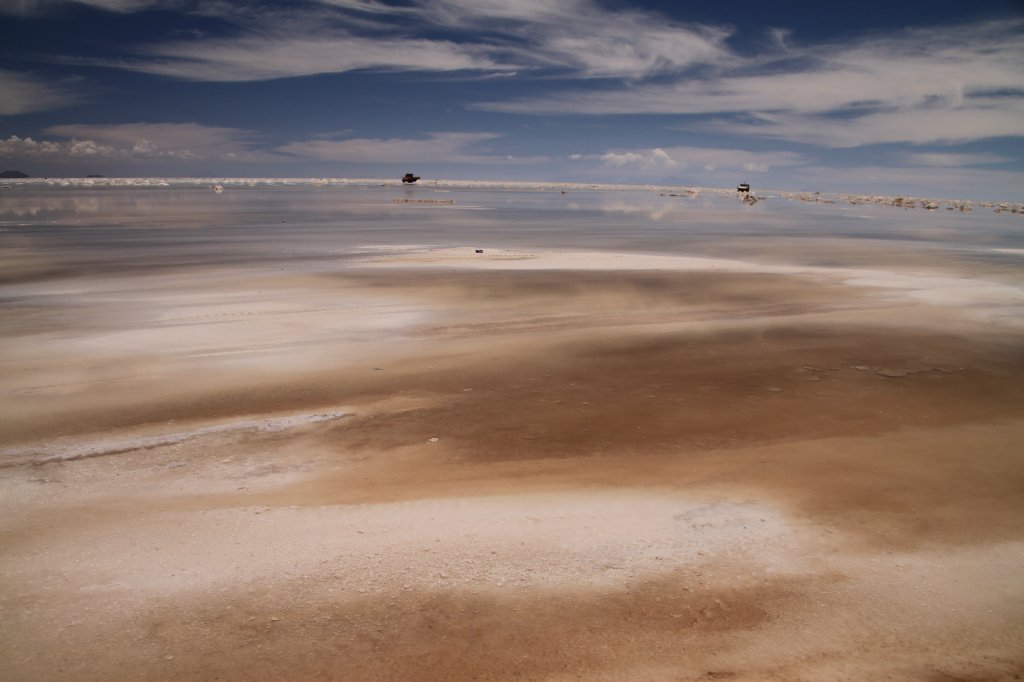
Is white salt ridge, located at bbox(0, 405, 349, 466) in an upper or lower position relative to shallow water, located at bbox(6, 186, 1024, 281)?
lower

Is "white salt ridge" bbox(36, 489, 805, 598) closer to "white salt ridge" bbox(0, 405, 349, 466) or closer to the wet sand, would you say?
the wet sand

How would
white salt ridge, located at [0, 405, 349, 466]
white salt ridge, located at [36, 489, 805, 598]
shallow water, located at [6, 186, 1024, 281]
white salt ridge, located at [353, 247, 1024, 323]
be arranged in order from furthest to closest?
shallow water, located at [6, 186, 1024, 281] → white salt ridge, located at [353, 247, 1024, 323] → white salt ridge, located at [0, 405, 349, 466] → white salt ridge, located at [36, 489, 805, 598]

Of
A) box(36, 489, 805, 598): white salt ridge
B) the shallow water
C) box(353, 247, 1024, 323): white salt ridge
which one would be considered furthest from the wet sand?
the shallow water

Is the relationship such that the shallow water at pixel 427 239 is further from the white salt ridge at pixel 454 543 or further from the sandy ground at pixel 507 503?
the white salt ridge at pixel 454 543

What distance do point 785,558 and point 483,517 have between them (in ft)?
7.96

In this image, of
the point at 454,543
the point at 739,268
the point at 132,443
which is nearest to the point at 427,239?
the point at 739,268

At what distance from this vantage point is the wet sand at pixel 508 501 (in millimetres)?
4105

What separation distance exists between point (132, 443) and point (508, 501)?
4.24 meters

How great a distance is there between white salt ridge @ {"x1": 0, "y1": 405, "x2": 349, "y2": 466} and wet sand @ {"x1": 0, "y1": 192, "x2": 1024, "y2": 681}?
1.8 inches

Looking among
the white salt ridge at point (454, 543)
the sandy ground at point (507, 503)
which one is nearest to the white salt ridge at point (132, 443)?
the sandy ground at point (507, 503)

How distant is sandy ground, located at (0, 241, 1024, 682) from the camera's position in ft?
13.5

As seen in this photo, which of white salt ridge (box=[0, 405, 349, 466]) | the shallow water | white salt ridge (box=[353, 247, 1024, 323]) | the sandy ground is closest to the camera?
the sandy ground

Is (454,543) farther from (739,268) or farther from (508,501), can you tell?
(739,268)

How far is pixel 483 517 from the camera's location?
18.2 ft
